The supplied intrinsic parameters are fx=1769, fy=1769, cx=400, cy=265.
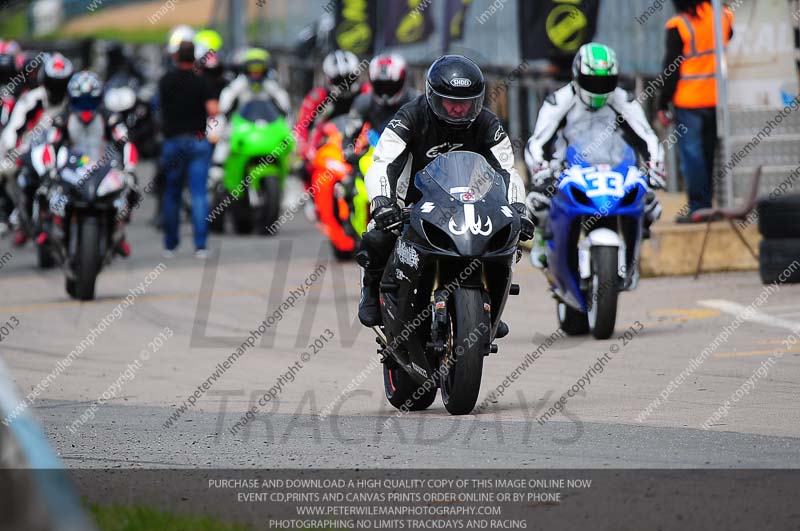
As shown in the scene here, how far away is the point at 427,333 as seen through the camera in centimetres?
862

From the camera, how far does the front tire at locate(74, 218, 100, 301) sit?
1500 cm

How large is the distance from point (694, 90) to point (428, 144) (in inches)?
301

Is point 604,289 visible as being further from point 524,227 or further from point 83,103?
point 83,103

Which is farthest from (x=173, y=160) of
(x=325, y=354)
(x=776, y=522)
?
(x=776, y=522)

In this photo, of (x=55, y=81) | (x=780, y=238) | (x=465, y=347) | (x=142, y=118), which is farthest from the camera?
(x=142, y=118)

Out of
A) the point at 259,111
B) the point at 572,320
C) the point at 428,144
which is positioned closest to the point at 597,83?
the point at 572,320

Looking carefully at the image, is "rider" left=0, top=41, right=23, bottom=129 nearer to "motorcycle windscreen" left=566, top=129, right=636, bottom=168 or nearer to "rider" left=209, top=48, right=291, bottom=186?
"rider" left=209, top=48, right=291, bottom=186

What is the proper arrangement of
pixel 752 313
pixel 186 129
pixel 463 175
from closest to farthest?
pixel 463 175 → pixel 752 313 → pixel 186 129

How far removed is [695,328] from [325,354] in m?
2.57

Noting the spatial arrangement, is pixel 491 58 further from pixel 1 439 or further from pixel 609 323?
pixel 1 439

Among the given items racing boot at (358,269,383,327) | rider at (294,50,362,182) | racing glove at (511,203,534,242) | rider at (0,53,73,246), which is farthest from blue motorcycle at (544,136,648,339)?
rider at (294,50,362,182)

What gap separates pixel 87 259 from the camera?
1516 cm

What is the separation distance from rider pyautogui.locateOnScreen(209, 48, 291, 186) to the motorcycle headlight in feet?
22.5

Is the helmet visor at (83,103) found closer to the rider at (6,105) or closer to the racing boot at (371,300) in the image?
the rider at (6,105)
